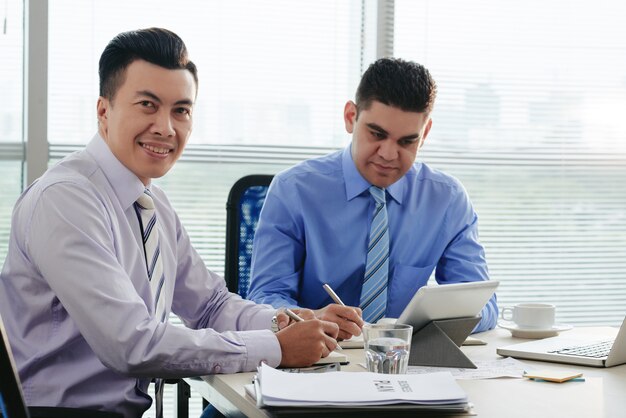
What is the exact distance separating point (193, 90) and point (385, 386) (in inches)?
36.1

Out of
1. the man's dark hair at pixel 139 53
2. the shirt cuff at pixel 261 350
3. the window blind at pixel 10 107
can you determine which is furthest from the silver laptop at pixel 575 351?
the window blind at pixel 10 107

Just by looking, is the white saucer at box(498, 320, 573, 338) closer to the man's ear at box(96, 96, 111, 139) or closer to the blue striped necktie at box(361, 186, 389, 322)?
the blue striped necktie at box(361, 186, 389, 322)

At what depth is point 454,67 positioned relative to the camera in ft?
12.2

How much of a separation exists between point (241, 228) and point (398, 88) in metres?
0.65

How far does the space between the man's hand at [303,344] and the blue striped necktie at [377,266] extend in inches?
29.3

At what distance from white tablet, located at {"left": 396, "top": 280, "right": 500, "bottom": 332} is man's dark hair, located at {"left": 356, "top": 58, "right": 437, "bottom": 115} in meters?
0.77

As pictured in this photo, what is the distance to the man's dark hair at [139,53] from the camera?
1.88 m

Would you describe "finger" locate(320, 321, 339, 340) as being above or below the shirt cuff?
above

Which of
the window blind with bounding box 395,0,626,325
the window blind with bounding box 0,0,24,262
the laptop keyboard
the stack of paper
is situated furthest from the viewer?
the window blind with bounding box 395,0,626,325

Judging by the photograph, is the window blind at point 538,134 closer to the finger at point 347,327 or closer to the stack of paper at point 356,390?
the finger at point 347,327

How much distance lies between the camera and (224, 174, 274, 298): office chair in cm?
254

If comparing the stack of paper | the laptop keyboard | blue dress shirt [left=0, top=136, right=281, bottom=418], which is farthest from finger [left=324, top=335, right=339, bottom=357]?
the laptop keyboard

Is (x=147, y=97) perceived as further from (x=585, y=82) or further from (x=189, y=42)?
(x=585, y=82)

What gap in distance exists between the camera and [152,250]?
1875 mm
